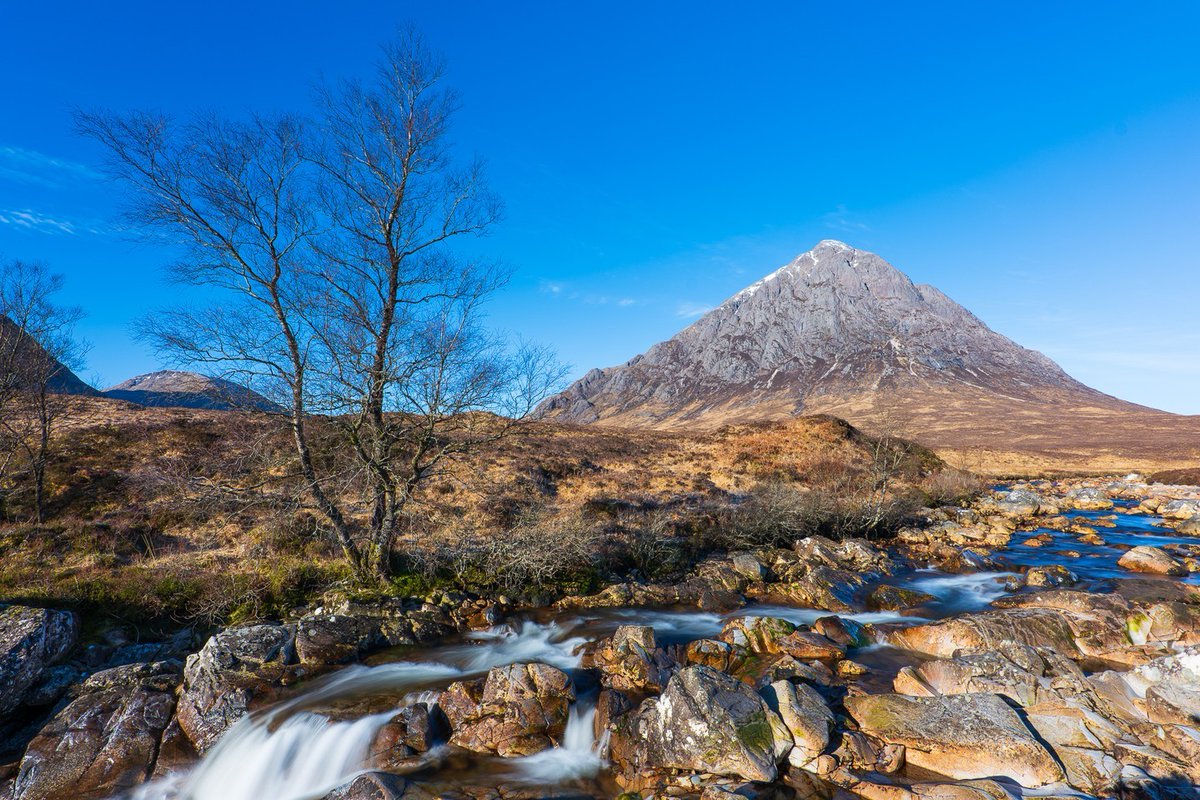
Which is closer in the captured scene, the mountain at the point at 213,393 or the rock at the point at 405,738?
the rock at the point at 405,738

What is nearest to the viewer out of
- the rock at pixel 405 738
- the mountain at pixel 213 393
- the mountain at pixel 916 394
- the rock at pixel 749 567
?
the rock at pixel 405 738

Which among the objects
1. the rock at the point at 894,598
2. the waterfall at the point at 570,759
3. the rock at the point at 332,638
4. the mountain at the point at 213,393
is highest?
the mountain at the point at 213,393

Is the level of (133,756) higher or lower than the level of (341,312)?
lower

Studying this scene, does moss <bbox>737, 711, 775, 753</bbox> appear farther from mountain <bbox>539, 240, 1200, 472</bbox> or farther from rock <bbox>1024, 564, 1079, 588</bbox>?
mountain <bbox>539, 240, 1200, 472</bbox>

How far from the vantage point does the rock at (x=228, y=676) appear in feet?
28.5

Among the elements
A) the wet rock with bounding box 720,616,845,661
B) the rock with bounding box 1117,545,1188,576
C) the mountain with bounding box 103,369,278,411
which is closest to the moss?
the wet rock with bounding box 720,616,845,661

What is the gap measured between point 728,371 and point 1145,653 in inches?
7432

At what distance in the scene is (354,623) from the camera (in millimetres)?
11539

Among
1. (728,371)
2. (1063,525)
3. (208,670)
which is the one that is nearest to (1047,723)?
(208,670)

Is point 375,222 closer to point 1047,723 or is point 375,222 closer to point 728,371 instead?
point 1047,723

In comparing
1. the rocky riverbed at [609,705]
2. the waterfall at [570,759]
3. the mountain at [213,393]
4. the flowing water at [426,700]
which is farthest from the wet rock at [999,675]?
the mountain at [213,393]

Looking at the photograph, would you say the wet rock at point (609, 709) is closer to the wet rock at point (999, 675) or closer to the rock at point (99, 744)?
the wet rock at point (999, 675)

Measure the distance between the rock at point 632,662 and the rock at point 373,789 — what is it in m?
4.22

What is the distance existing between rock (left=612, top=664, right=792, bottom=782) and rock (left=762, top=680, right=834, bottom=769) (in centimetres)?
13
